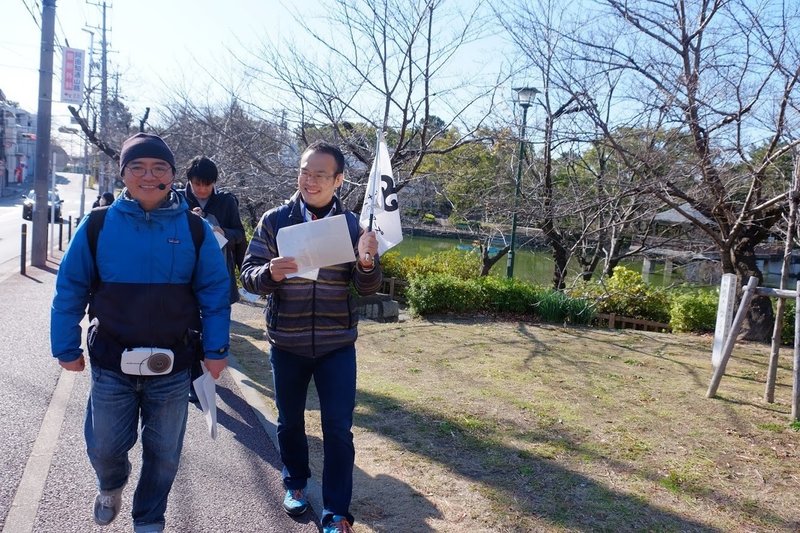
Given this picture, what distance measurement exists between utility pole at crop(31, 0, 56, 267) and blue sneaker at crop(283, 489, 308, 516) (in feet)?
40.9

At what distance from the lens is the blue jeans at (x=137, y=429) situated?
102 inches

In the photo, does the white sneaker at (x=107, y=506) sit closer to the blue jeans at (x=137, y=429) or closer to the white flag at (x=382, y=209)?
the blue jeans at (x=137, y=429)

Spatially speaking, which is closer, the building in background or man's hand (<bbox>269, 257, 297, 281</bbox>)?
man's hand (<bbox>269, 257, 297, 281</bbox>)

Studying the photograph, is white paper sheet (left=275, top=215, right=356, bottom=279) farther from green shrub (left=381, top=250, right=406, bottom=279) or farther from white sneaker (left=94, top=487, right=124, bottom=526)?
green shrub (left=381, top=250, right=406, bottom=279)

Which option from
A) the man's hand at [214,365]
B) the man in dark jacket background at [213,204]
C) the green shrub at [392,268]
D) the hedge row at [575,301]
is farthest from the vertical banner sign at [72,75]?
the man's hand at [214,365]

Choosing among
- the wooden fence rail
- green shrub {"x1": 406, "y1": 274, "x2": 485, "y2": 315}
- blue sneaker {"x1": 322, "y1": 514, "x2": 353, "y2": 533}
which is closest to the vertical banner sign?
green shrub {"x1": 406, "y1": 274, "x2": 485, "y2": 315}

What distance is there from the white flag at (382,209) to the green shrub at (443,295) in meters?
7.66

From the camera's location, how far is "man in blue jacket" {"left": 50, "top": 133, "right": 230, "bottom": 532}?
99.4 inches

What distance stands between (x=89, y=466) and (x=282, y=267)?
1.95 m

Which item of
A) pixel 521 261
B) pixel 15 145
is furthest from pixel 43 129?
pixel 15 145

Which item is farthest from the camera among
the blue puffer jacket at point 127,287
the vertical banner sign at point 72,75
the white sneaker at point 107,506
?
the vertical banner sign at point 72,75

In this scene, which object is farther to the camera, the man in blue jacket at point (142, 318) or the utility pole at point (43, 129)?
the utility pole at point (43, 129)

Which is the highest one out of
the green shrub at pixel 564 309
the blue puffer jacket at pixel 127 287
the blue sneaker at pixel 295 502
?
the blue puffer jacket at pixel 127 287

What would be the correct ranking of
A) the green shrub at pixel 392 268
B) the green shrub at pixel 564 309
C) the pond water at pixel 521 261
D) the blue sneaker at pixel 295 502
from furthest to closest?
the pond water at pixel 521 261 → the green shrub at pixel 392 268 → the green shrub at pixel 564 309 → the blue sneaker at pixel 295 502
